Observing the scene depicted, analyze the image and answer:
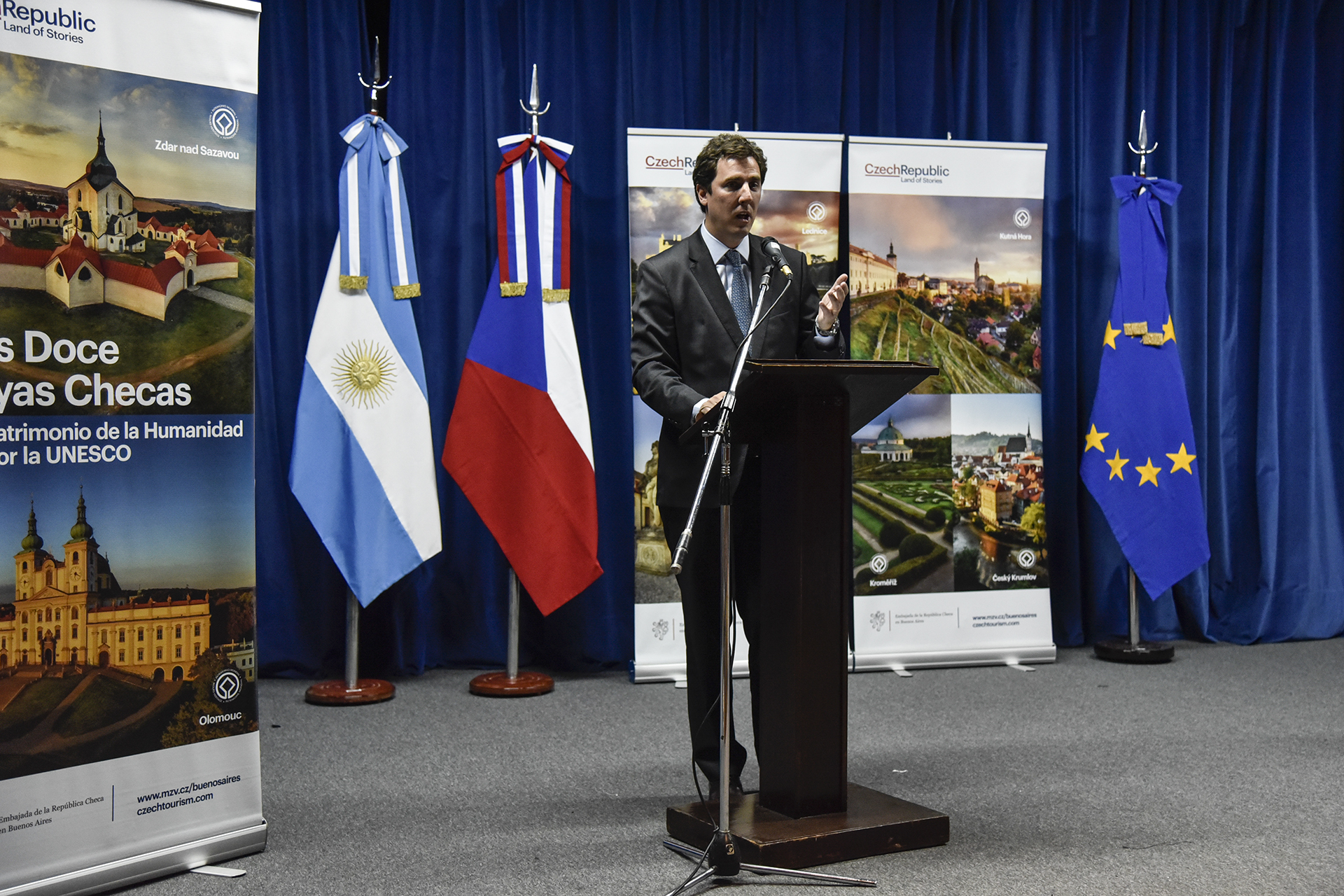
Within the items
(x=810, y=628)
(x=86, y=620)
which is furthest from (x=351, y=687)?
(x=810, y=628)

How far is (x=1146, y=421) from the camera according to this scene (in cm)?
486

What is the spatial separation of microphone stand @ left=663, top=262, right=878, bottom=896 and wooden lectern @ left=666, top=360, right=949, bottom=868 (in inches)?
3.5

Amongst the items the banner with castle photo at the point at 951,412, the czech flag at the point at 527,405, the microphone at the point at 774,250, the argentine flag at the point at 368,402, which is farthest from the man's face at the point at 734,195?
the banner with castle photo at the point at 951,412

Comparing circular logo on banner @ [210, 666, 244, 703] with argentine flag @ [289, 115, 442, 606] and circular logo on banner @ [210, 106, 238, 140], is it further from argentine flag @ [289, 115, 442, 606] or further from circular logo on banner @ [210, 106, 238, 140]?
argentine flag @ [289, 115, 442, 606]

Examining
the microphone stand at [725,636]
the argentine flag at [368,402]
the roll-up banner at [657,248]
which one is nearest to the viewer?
the microphone stand at [725,636]

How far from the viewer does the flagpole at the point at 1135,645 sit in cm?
486

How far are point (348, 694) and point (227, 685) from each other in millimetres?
1722

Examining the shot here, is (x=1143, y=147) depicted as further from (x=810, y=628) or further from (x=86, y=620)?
(x=86, y=620)

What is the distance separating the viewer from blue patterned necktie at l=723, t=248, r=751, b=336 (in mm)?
2705

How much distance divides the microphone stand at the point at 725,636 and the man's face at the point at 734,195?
0.37m

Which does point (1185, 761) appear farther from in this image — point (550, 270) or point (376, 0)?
point (376, 0)

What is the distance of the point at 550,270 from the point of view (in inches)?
173

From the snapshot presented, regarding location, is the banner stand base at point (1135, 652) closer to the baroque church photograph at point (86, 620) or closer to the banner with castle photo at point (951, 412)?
the banner with castle photo at point (951, 412)

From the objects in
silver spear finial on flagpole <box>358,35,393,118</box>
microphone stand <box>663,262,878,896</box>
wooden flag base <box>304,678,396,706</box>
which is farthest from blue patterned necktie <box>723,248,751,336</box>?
wooden flag base <box>304,678,396,706</box>
